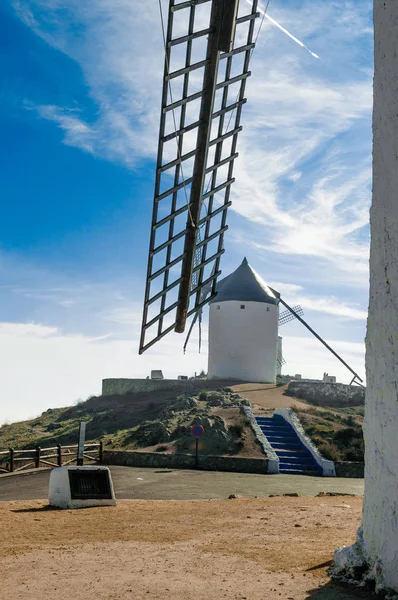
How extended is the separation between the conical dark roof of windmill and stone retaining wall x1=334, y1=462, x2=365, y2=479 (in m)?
21.9

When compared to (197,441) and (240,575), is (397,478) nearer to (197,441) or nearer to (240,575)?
(240,575)

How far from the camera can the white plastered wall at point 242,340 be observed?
45.2 metres

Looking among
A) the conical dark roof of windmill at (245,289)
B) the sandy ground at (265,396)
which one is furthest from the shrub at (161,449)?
the conical dark roof of windmill at (245,289)

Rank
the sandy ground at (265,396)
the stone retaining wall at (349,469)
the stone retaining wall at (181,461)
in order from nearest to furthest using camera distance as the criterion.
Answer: the stone retaining wall at (181,461)
the stone retaining wall at (349,469)
the sandy ground at (265,396)

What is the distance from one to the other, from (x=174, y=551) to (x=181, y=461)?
16.0 meters

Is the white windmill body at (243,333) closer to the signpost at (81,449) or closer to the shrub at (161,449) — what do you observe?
the shrub at (161,449)

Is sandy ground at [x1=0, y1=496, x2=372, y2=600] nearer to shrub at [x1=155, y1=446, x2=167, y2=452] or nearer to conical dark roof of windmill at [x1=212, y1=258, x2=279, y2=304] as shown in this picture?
shrub at [x1=155, y1=446, x2=167, y2=452]

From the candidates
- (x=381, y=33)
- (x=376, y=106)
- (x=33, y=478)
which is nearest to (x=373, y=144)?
(x=376, y=106)

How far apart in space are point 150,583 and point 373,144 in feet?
15.3

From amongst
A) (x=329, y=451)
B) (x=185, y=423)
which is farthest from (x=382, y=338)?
(x=185, y=423)

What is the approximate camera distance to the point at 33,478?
63.5 feet

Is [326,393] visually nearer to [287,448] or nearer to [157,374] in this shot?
[157,374]

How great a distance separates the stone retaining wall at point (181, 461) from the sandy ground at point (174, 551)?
415 inches

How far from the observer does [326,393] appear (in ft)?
140
